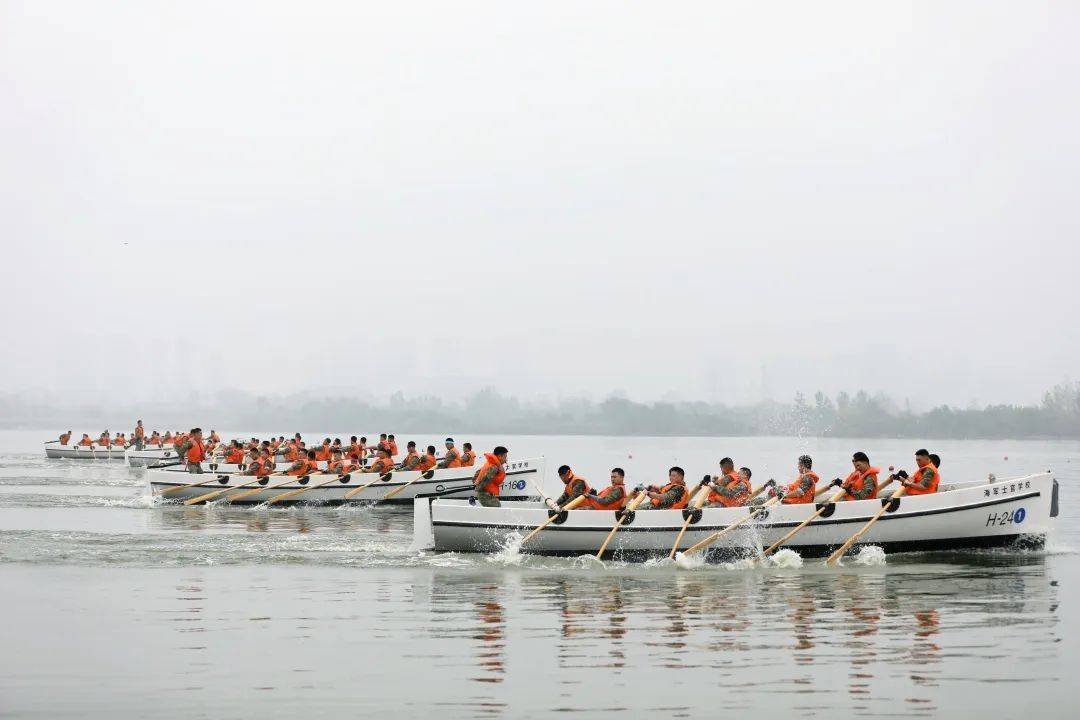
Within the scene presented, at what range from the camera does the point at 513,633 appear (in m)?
15.0

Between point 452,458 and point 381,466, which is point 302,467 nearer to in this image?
point 381,466

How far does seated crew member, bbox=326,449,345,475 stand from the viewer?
36.0 m

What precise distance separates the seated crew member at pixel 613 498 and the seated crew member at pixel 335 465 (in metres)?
15.0

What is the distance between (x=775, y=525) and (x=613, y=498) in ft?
10.2

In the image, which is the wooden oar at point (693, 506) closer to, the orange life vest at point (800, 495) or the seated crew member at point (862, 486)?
the orange life vest at point (800, 495)

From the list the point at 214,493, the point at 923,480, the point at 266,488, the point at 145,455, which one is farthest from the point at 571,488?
the point at 145,455

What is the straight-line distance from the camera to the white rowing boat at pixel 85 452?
73.4m

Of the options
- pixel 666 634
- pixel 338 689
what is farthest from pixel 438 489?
pixel 338 689

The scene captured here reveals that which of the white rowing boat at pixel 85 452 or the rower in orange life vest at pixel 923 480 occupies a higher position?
the rower in orange life vest at pixel 923 480

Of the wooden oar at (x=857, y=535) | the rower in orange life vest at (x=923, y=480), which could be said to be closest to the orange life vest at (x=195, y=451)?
the wooden oar at (x=857, y=535)

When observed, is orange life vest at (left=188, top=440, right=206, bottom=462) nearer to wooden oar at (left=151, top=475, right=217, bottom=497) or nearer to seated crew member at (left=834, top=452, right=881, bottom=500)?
wooden oar at (left=151, top=475, right=217, bottom=497)

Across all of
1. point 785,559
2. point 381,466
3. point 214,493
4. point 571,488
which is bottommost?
point 785,559

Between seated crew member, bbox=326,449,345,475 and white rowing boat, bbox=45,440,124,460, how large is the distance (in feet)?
129

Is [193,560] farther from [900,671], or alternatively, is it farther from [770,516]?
[900,671]
